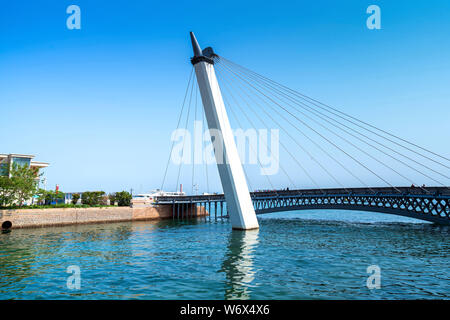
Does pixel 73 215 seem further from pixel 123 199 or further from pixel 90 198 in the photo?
pixel 123 199

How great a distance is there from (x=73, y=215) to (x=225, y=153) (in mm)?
32860

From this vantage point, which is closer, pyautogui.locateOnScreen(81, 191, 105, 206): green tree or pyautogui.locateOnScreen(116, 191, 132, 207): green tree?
pyautogui.locateOnScreen(81, 191, 105, 206): green tree

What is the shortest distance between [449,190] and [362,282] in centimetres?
3311

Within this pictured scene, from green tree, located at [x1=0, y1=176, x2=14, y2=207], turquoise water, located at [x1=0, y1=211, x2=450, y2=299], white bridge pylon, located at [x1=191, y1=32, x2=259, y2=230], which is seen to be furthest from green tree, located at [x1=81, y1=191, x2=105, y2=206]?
white bridge pylon, located at [x1=191, y1=32, x2=259, y2=230]

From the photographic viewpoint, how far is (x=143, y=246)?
2580cm

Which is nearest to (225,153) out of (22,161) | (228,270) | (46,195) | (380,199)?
(228,270)

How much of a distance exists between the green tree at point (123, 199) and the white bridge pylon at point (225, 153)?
1559 inches

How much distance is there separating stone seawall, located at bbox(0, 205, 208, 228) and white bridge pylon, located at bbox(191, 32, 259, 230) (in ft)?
96.4

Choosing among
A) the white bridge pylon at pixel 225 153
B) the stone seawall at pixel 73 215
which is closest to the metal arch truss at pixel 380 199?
the stone seawall at pixel 73 215

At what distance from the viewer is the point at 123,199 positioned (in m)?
67.8

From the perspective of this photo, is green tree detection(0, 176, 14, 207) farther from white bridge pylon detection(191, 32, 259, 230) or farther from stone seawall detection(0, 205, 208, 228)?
white bridge pylon detection(191, 32, 259, 230)

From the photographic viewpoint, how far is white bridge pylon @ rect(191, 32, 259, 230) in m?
36.1
